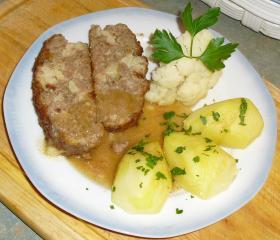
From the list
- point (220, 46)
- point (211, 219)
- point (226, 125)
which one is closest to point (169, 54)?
point (220, 46)

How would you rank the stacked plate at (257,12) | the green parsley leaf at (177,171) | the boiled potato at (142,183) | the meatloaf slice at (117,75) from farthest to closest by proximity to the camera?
the stacked plate at (257,12) → the meatloaf slice at (117,75) → the green parsley leaf at (177,171) → the boiled potato at (142,183)

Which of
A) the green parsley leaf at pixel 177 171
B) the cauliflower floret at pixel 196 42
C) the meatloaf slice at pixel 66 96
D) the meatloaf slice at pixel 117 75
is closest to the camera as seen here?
the green parsley leaf at pixel 177 171

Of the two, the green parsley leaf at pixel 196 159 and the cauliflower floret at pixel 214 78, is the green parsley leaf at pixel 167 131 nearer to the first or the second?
the green parsley leaf at pixel 196 159

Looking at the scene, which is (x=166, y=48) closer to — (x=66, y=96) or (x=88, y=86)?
(x=88, y=86)

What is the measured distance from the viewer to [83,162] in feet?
8.72

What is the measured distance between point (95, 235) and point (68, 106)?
0.76 metres

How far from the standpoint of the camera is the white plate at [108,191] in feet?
7.90

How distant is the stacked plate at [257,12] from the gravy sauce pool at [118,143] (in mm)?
922

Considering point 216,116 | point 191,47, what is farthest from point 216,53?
point 216,116

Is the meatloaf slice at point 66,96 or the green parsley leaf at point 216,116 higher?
the green parsley leaf at point 216,116

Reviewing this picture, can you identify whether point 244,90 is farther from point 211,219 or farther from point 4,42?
point 4,42

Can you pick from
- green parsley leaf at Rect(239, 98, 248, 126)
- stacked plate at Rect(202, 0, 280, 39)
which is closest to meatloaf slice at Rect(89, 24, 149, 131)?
green parsley leaf at Rect(239, 98, 248, 126)

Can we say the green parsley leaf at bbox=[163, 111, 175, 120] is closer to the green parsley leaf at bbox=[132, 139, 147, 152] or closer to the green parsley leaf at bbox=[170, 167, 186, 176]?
the green parsley leaf at bbox=[132, 139, 147, 152]

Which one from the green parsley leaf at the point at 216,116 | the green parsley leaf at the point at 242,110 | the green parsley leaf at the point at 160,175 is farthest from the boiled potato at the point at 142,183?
the green parsley leaf at the point at 242,110
